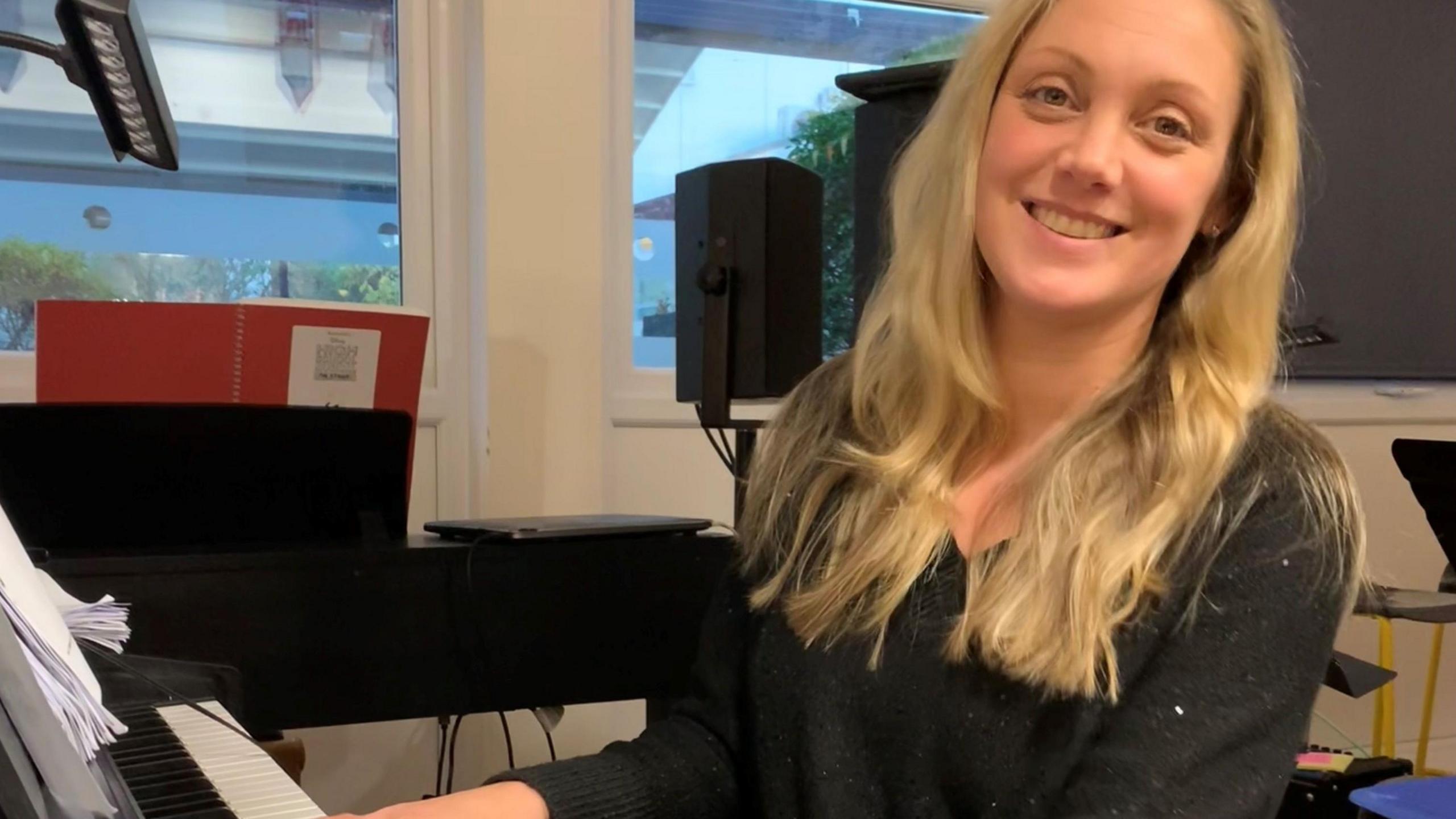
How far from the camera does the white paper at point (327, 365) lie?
1.66 m

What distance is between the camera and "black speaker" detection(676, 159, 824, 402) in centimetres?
154

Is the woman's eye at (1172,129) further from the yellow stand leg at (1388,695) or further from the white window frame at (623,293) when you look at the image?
the yellow stand leg at (1388,695)

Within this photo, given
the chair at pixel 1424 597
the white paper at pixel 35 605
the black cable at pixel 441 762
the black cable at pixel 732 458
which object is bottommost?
the black cable at pixel 441 762

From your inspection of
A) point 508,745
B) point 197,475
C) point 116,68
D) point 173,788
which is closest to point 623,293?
point 508,745

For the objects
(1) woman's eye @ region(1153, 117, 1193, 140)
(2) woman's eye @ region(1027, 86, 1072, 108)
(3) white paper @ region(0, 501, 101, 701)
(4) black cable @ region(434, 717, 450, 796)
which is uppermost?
(2) woman's eye @ region(1027, 86, 1072, 108)

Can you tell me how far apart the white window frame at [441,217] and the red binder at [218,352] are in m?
0.51

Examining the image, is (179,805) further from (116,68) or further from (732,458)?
(732,458)

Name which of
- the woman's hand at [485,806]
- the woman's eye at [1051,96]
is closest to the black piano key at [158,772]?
the woman's hand at [485,806]

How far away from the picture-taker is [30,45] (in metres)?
1.00

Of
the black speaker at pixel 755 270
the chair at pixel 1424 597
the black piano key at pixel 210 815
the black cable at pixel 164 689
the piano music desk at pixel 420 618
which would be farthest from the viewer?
the chair at pixel 1424 597

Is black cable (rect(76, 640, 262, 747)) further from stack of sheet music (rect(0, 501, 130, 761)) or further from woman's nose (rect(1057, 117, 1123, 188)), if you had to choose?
woman's nose (rect(1057, 117, 1123, 188))

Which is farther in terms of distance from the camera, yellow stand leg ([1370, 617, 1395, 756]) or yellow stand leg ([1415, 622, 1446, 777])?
yellow stand leg ([1415, 622, 1446, 777])

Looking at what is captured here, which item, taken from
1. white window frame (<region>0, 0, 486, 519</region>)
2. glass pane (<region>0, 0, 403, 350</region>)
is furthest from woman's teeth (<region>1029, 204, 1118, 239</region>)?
glass pane (<region>0, 0, 403, 350</region>)

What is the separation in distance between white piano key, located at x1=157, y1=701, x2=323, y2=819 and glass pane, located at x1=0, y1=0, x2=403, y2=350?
146 centimetres
